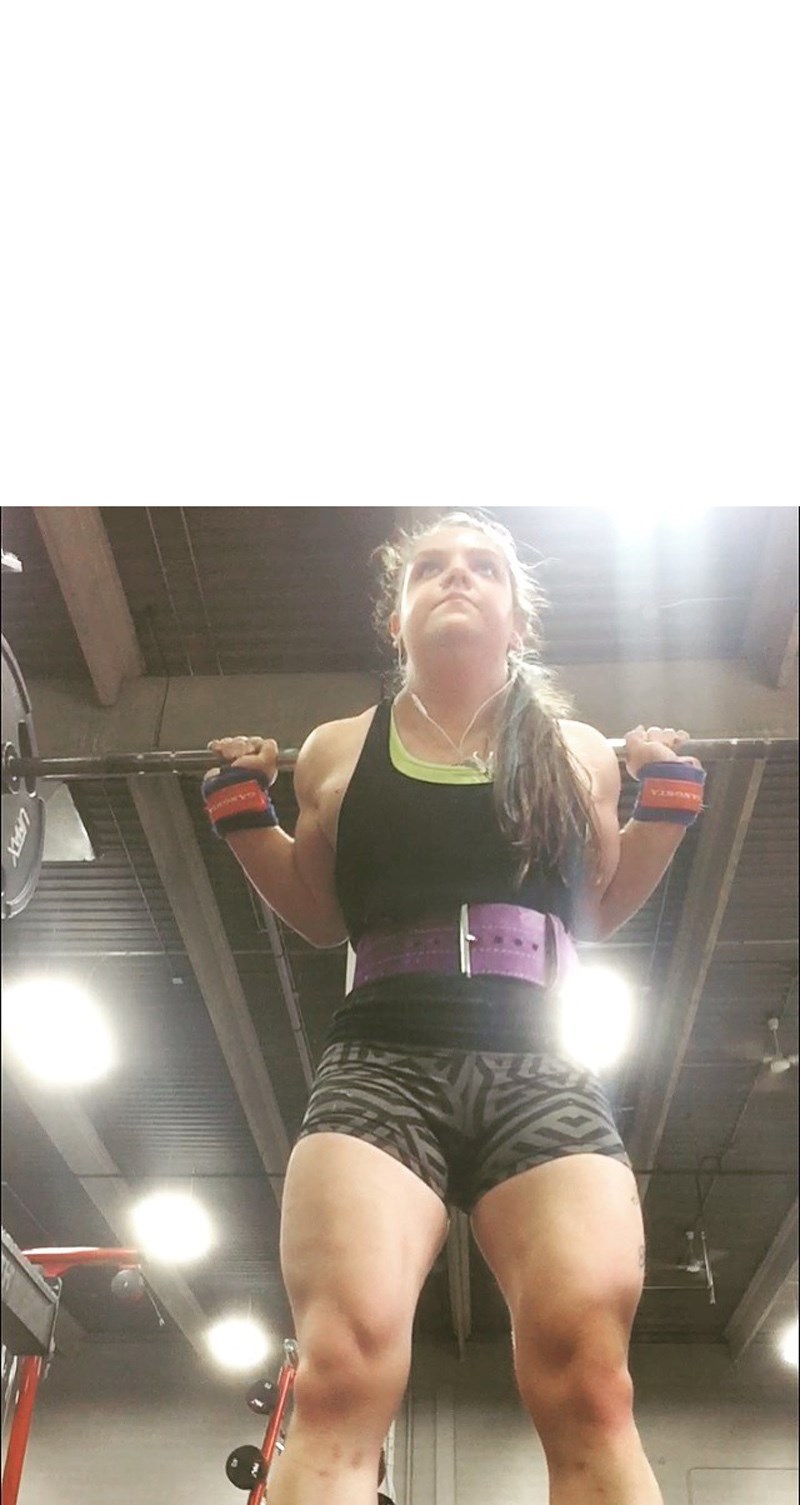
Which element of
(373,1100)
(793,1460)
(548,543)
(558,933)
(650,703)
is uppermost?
(548,543)

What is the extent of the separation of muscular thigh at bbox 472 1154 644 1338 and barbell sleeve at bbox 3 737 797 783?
16.9 inches

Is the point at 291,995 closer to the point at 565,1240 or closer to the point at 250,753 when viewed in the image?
the point at 250,753

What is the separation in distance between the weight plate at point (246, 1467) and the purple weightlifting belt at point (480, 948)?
388 millimetres

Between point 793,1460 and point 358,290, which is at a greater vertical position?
point 358,290

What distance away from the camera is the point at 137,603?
4.54 feet

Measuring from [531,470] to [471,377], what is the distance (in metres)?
0.12

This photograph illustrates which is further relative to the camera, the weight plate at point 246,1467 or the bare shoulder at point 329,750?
the bare shoulder at point 329,750

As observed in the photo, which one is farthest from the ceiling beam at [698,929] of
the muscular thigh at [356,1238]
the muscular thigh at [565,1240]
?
the muscular thigh at [356,1238]

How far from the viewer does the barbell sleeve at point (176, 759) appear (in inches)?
42.5

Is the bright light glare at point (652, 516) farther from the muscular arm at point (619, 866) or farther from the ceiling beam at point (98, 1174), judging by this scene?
the ceiling beam at point (98, 1174)

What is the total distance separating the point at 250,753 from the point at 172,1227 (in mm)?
481

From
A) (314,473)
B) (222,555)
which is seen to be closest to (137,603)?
(222,555)

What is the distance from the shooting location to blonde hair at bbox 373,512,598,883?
1.01 metres

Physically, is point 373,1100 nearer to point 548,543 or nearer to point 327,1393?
point 327,1393
